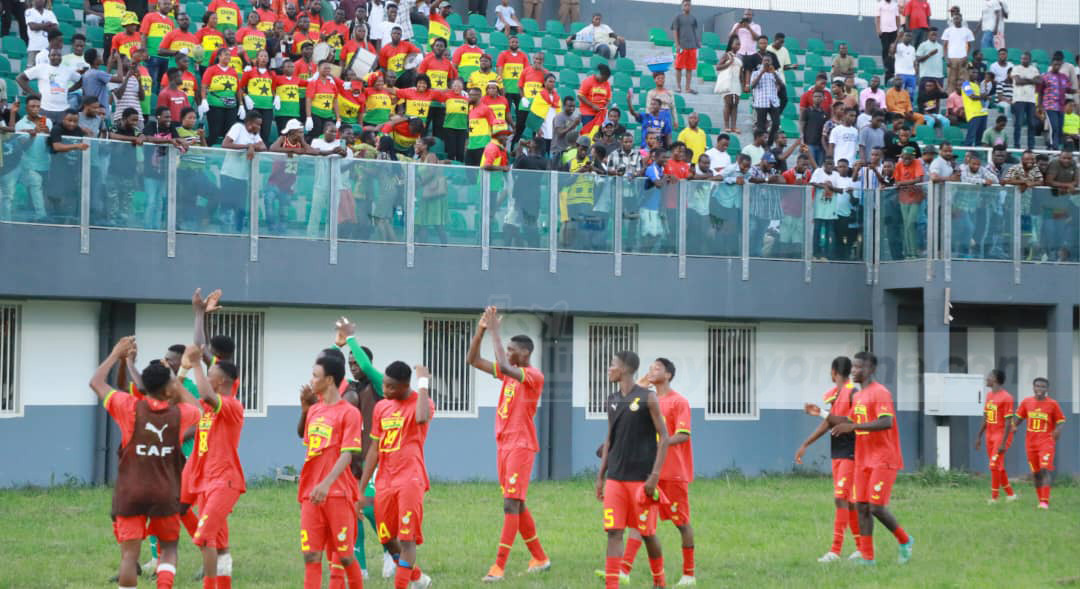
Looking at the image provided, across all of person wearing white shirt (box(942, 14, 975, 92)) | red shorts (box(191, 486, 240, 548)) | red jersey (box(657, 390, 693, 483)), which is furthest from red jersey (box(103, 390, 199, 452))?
person wearing white shirt (box(942, 14, 975, 92))

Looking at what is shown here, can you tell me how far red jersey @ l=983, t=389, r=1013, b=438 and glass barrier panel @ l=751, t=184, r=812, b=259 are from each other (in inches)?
170

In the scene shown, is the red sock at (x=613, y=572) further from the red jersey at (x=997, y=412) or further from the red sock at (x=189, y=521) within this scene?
the red jersey at (x=997, y=412)

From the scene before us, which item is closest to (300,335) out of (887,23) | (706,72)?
(706,72)

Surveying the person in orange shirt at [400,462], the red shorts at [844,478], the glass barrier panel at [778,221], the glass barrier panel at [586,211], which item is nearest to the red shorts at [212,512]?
the person in orange shirt at [400,462]

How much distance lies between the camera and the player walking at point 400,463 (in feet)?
37.3

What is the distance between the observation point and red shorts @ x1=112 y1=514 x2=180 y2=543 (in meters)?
10.4

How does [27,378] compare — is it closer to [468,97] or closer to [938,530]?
[468,97]

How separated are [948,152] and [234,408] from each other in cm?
1653

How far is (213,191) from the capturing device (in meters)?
20.5

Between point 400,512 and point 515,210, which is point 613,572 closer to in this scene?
point 400,512

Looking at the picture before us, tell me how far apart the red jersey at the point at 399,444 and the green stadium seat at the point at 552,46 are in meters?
20.0

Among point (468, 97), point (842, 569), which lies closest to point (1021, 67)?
point (468, 97)

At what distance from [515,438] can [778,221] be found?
1179 cm

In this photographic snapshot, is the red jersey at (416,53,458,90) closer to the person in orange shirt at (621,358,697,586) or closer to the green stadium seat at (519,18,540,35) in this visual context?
the green stadium seat at (519,18,540,35)
